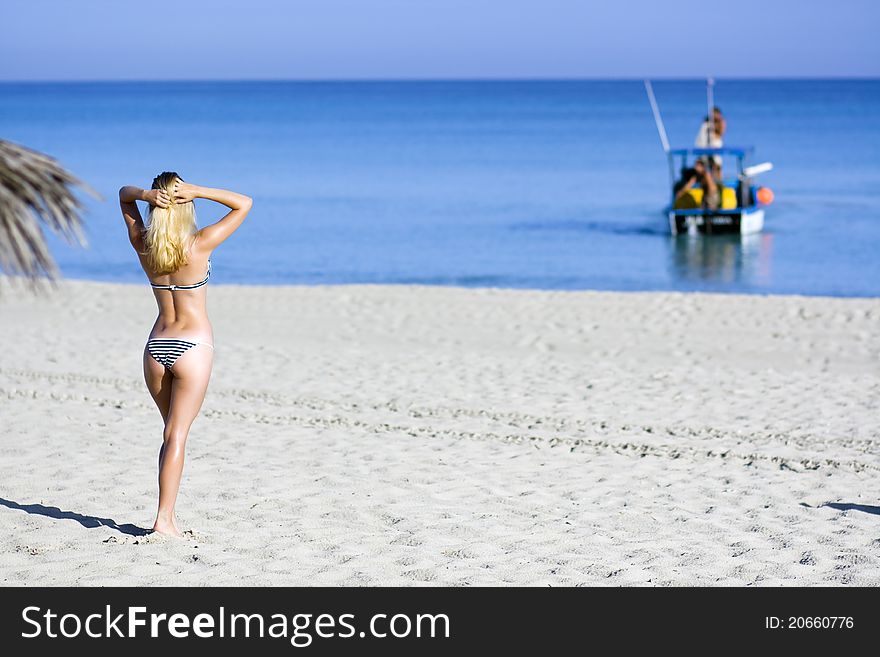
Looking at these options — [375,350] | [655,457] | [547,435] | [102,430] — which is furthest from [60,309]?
[655,457]

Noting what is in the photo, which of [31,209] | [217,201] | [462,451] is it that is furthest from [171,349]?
[462,451]

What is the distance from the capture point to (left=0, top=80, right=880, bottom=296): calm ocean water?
19.7m

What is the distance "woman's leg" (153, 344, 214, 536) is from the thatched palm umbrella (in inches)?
49.9

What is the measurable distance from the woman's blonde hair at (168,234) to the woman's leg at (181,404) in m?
0.39

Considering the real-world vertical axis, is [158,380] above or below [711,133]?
below

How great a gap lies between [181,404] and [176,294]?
0.49 metres

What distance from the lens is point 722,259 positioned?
20.4 metres

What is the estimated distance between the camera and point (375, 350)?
11.0 metres

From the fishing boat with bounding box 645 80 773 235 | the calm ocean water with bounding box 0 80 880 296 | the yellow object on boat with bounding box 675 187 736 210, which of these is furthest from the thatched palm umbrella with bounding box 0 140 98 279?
the yellow object on boat with bounding box 675 187 736 210

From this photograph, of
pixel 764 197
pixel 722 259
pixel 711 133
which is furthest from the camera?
Answer: pixel 764 197

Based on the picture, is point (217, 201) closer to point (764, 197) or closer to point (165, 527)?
point (165, 527)

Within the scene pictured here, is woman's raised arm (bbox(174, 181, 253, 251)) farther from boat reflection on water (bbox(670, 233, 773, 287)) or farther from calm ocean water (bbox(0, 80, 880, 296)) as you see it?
boat reflection on water (bbox(670, 233, 773, 287))
